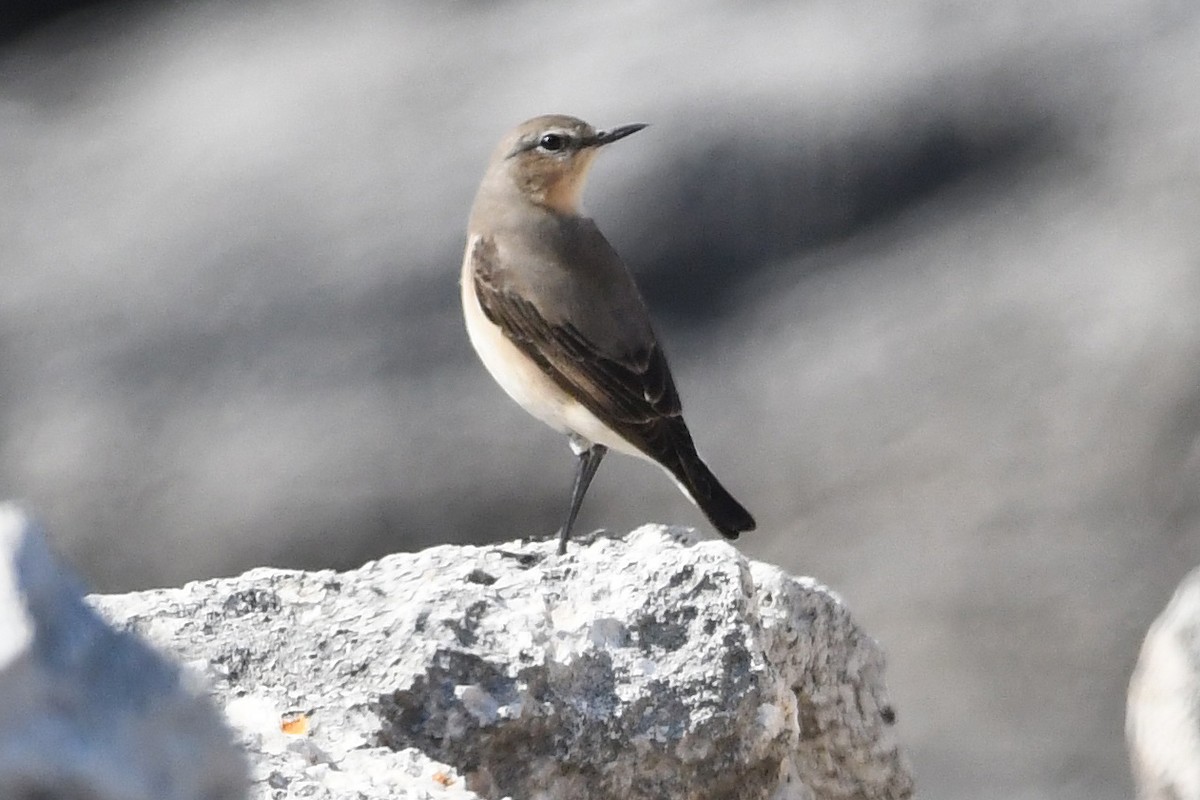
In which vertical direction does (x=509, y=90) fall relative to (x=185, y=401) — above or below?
above

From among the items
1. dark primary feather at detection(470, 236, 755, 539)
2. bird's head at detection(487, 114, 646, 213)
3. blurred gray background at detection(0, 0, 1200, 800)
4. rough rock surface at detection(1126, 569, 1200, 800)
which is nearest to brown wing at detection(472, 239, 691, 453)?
dark primary feather at detection(470, 236, 755, 539)

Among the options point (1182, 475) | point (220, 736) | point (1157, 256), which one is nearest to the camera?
point (220, 736)

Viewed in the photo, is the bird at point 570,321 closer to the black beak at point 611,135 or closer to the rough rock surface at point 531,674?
the black beak at point 611,135

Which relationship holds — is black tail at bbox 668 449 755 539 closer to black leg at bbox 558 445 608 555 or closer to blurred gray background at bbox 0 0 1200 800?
black leg at bbox 558 445 608 555

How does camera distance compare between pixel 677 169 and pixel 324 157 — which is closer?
pixel 677 169

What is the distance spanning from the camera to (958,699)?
8.77m

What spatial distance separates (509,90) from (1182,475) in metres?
4.04

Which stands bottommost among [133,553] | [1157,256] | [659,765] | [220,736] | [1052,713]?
[1052,713]

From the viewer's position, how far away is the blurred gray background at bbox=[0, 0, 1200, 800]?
877 centimetres

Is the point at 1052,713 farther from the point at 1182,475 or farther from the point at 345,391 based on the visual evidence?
the point at 345,391

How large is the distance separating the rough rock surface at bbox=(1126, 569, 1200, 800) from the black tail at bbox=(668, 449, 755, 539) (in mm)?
1581

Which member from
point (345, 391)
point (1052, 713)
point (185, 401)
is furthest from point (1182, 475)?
point (185, 401)

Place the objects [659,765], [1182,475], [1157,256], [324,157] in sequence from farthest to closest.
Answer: [324,157]
[1157,256]
[1182,475]
[659,765]

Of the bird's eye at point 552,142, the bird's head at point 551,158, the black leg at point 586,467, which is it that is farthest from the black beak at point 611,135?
the black leg at point 586,467
